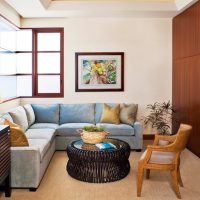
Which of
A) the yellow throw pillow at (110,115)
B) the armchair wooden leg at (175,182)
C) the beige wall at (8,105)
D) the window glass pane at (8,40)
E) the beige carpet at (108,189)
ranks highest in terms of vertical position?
the window glass pane at (8,40)

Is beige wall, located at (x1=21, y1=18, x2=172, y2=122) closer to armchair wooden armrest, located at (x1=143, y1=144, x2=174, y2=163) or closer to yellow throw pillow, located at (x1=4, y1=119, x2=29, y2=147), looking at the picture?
yellow throw pillow, located at (x1=4, y1=119, x2=29, y2=147)

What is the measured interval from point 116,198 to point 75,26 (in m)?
4.16

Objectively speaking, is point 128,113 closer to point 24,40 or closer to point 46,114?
point 46,114

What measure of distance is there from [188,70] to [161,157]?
2450 mm

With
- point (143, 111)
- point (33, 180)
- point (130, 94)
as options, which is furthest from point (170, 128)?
point (33, 180)

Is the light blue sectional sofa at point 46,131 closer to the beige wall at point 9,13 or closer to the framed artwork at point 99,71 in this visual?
the framed artwork at point 99,71

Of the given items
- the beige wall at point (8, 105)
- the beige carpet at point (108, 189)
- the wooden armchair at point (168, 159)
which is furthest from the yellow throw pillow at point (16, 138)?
the beige wall at point (8, 105)

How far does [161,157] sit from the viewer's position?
139 inches

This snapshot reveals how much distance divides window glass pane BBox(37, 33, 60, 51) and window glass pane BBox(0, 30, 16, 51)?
59 cm

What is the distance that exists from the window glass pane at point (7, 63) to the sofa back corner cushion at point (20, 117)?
2.63ft

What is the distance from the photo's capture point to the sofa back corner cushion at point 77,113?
5.96 metres

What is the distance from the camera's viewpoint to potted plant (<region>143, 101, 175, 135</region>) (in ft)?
20.3

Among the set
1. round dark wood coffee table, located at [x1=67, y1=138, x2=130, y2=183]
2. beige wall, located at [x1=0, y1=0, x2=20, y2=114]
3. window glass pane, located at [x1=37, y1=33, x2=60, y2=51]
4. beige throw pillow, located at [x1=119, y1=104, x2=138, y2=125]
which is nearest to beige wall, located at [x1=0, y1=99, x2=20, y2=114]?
beige wall, located at [x1=0, y1=0, x2=20, y2=114]

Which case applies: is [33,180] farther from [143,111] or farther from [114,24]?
[114,24]
